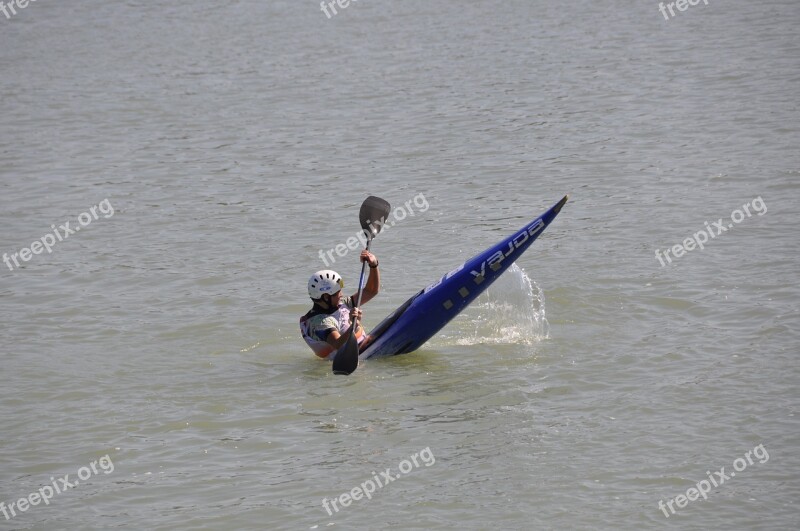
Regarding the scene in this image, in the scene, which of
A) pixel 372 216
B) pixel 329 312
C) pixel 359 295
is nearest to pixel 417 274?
pixel 372 216

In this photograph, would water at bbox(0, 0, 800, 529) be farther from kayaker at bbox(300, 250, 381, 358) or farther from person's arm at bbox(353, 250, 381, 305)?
person's arm at bbox(353, 250, 381, 305)

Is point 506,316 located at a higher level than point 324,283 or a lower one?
lower

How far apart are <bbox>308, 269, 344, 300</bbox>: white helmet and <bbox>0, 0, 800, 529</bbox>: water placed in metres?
0.76

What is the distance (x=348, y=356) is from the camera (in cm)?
945

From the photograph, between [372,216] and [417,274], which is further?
[417,274]

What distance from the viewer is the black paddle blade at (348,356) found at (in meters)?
9.41

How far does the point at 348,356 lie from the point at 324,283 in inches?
25.2

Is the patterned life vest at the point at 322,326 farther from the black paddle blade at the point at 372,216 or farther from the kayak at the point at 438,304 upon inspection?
the black paddle blade at the point at 372,216

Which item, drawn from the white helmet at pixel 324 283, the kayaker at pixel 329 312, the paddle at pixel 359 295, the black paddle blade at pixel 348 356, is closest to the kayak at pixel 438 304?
the kayaker at pixel 329 312

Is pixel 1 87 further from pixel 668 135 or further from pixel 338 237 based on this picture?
pixel 668 135

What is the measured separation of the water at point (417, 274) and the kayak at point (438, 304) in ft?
0.86

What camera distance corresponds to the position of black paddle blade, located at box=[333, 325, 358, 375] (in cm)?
941

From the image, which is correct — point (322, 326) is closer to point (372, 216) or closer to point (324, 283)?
point (324, 283)

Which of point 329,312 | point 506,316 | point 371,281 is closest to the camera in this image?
point 329,312
